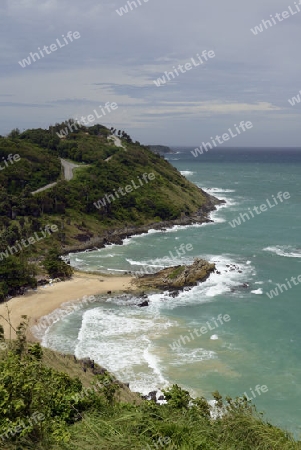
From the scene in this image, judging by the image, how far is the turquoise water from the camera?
30.0m

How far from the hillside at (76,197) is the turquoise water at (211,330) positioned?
729cm

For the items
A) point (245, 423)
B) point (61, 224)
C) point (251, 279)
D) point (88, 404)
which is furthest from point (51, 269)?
point (245, 423)

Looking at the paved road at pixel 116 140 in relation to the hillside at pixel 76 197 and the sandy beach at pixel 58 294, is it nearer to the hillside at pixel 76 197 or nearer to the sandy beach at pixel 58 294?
the hillside at pixel 76 197

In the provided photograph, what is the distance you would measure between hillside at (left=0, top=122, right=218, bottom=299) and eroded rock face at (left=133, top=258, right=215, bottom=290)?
1371 centimetres

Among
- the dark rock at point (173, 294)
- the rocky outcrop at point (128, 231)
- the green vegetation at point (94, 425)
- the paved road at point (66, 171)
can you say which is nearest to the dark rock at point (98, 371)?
the green vegetation at point (94, 425)

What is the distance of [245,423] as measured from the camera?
650 inches

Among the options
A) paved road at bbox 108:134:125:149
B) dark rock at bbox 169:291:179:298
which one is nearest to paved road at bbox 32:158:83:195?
paved road at bbox 108:134:125:149

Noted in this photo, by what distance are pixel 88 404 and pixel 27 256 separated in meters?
42.3

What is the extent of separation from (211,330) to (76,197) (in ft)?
149

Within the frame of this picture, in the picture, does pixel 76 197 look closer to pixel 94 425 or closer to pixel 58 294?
pixel 58 294

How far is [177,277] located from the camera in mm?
49125

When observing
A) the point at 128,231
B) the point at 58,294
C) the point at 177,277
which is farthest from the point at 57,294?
the point at 128,231

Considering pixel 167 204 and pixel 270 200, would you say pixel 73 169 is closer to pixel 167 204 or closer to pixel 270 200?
pixel 167 204

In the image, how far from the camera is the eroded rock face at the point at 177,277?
48375mm
